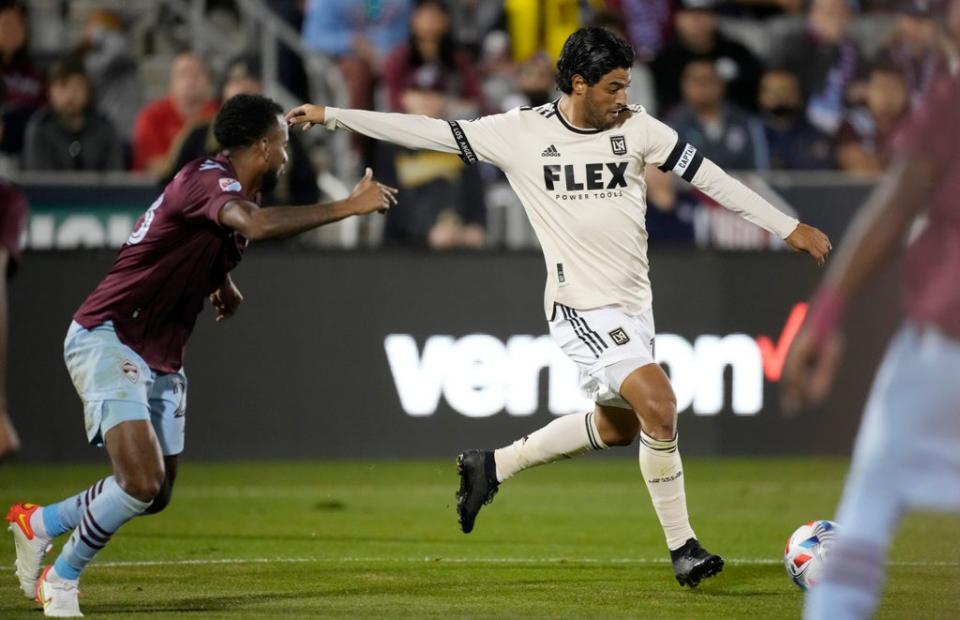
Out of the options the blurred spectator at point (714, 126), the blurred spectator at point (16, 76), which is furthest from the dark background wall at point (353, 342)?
the blurred spectator at point (16, 76)

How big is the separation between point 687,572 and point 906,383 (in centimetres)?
308

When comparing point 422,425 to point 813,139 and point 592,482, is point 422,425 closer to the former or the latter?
point 592,482

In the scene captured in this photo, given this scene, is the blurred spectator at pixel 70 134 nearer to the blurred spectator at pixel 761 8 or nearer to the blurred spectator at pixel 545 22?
the blurred spectator at pixel 545 22

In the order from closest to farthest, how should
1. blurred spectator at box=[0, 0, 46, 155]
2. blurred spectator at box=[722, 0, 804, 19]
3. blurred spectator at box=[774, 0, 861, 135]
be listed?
blurred spectator at box=[0, 0, 46, 155], blurred spectator at box=[774, 0, 861, 135], blurred spectator at box=[722, 0, 804, 19]

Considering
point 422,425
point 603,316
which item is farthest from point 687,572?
point 422,425

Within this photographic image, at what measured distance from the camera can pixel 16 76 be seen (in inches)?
597

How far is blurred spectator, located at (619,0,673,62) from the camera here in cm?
1666

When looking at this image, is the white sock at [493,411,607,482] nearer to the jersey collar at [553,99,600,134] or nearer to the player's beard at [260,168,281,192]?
the jersey collar at [553,99,600,134]

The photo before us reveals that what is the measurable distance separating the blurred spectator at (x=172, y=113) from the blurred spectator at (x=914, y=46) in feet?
23.3

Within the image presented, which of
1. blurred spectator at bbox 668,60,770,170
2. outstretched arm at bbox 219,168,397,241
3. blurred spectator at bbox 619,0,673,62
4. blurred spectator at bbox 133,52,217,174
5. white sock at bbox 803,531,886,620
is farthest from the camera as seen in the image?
blurred spectator at bbox 619,0,673,62

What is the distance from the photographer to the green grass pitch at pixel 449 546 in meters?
7.09

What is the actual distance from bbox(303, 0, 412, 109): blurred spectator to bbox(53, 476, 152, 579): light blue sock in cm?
968

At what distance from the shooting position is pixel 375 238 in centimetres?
1445

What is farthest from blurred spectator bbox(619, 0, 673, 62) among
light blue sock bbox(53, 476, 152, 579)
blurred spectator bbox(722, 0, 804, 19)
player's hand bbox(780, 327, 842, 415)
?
player's hand bbox(780, 327, 842, 415)
